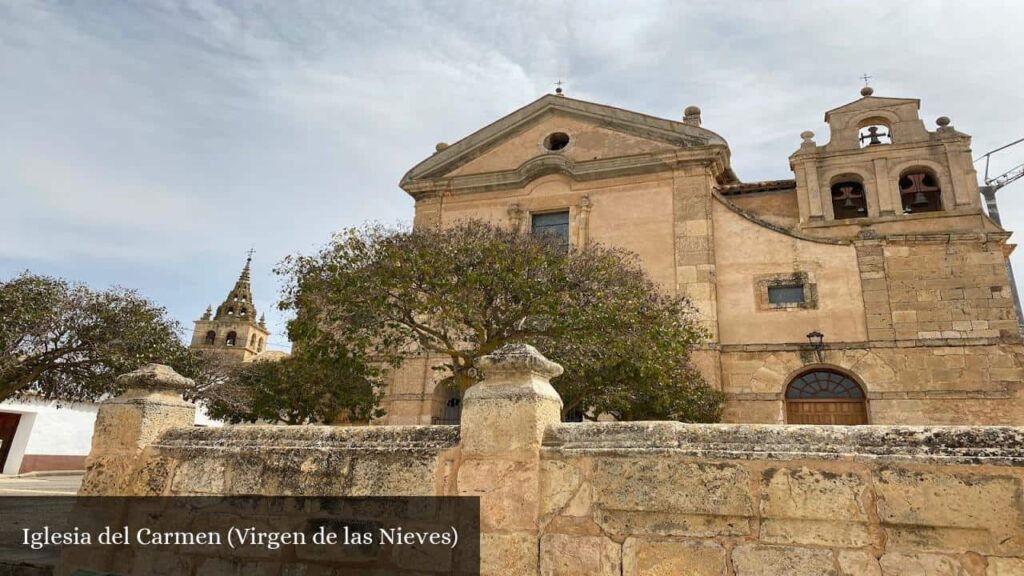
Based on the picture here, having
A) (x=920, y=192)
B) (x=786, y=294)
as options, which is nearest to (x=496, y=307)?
(x=786, y=294)

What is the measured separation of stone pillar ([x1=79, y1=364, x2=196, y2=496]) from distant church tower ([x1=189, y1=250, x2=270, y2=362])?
39180 mm

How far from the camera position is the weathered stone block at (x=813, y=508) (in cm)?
273

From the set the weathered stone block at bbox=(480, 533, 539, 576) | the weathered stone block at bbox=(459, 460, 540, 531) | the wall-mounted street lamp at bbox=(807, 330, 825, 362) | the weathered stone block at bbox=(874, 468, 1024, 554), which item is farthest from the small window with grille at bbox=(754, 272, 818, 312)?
the weathered stone block at bbox=(480, 533, 539, 576)

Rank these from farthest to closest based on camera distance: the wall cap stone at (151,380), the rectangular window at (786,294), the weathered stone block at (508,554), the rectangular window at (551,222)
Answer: the rectangular window at (551,222)
the rectangular window at (786,294)
the wall cap stone at (151,380)
the weathered stone block at (508,554)

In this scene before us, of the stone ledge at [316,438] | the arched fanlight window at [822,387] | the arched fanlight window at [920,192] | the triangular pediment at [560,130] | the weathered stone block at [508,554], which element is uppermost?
the triangular pediment at [560,130]

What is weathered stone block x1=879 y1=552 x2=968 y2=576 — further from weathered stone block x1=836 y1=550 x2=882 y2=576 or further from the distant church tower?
the distant church tower

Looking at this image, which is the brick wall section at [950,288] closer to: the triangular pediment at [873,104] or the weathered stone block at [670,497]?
the triangular pediment at [873,104]

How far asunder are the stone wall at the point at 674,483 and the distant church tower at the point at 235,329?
40817 mm

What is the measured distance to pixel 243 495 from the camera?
12.6 feet

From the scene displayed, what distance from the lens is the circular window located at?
56.3 feet

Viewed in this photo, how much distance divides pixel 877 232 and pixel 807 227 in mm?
1485

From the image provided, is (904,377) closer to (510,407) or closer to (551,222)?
(551,222)

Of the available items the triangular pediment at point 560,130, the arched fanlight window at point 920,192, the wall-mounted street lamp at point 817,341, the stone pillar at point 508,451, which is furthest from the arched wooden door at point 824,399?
the stone pillar at point 508,451

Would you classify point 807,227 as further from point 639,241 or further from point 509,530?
A: point 509,530
